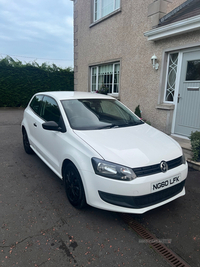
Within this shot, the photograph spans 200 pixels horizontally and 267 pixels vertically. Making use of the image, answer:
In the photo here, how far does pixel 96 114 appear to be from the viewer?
143 inches

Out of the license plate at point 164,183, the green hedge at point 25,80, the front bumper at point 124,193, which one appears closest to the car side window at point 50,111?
the front bumper at point 124,193

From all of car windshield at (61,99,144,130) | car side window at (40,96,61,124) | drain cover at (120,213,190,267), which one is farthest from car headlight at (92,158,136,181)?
car side window at (40,96,61,124)

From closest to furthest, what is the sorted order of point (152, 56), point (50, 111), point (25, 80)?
point (50, 111) → point (152, 56) → point (25, 80)

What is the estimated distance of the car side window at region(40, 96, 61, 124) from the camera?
3.54 m

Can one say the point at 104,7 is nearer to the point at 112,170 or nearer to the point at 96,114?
the point at 96,114

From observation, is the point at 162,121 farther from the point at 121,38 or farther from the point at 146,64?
the point at 121,38

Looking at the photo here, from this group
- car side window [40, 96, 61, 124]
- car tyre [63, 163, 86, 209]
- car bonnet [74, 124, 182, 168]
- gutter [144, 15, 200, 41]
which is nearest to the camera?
car bonnet [74, 124, 182, 168]

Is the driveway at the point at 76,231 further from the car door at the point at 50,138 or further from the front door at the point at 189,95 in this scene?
the front door at the point at 189,95

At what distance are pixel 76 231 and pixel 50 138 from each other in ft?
5.36

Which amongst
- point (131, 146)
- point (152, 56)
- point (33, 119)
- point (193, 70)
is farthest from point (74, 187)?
point (152, 56)

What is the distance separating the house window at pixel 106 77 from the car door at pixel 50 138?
5011mm

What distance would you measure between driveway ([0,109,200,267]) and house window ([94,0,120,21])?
25.6ft

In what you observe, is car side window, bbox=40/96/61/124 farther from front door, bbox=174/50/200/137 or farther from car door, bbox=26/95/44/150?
front door, bbox=174/50/200/137

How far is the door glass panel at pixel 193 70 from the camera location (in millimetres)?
5410
